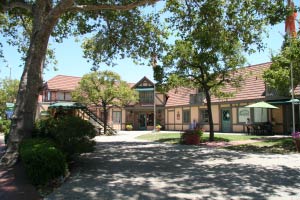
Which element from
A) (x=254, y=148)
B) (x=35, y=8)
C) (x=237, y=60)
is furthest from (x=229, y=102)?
(x=35, y=8)

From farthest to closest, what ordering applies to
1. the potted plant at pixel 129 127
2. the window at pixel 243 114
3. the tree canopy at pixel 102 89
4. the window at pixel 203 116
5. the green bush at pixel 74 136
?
the potted plant at pixel 129 127, the window at pixel 203 116, the tree canopy at pixel 102 89, the window at pixel 243 114, the green bush at pixel 74 136

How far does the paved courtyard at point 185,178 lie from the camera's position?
7191 mm

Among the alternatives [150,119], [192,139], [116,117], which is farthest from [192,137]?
[116,117]

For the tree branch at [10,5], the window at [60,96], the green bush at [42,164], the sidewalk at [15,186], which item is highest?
the tree branch at [10,5]

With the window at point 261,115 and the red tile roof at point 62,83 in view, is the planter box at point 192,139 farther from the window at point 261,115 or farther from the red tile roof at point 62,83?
the red tile roof at point 62,83

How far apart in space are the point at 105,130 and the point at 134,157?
1811 centimetres

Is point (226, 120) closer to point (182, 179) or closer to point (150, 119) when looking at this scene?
point (150, 119)

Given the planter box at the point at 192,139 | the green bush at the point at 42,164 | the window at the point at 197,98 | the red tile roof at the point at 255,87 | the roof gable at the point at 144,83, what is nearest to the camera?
the green bush at the point at 42,164

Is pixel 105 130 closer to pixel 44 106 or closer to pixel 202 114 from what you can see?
pixel 202 114

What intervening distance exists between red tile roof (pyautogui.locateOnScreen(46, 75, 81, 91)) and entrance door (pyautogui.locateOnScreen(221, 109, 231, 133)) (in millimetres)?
20258

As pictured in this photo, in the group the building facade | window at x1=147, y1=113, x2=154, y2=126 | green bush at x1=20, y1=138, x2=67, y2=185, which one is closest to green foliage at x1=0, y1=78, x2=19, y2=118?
the building facade

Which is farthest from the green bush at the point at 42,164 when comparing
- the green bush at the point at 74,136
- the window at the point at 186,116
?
the window at the point at 186,116

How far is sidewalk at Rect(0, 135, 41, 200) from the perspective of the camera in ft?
23.1

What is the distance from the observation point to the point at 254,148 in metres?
16.2
